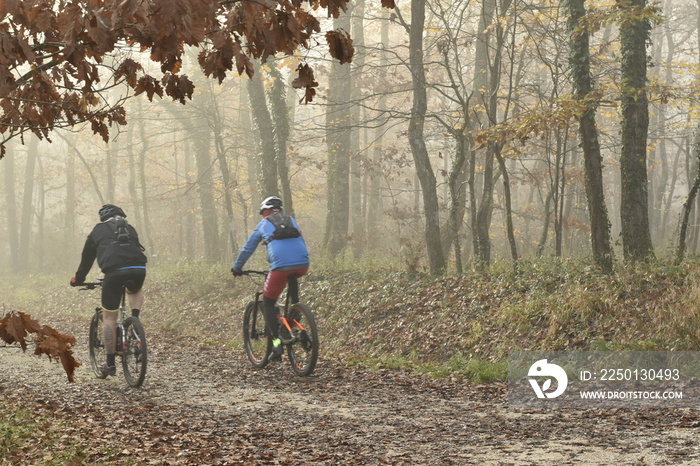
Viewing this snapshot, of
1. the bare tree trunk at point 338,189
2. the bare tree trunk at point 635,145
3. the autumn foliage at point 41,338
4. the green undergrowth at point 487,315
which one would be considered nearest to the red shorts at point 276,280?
the green undergrowth at point 487,315

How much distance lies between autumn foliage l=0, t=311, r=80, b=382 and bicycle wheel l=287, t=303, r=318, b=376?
522 centimetres

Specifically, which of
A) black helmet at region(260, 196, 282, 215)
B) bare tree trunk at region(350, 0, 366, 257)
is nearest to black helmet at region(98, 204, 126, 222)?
black helmet at region(260, 196, 282, 215)

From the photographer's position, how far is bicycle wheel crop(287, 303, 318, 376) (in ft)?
28.3

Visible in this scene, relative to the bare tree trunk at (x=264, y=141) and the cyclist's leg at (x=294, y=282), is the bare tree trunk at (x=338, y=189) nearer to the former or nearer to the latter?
the bare tree trunk at (x=264, y=141)

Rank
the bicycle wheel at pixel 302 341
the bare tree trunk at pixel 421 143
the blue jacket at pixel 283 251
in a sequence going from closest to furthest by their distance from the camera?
the bicycle wheel at pixel 302 341 < the blue jacket at pixel 283 251 < the bare tree trunk at pixel 421 143

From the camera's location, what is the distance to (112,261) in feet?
27.2

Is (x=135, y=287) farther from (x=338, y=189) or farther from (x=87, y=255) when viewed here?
(x=338, y=189)

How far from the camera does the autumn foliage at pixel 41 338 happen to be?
3295 mm

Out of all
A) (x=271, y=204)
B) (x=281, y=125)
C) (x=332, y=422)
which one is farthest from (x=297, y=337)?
(x=281, y=125)

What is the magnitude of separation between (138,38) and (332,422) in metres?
4.16

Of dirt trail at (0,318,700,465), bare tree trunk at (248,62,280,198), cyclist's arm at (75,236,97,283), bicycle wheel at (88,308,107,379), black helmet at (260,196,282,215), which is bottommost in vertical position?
dirt trail at (0,318,700,465)

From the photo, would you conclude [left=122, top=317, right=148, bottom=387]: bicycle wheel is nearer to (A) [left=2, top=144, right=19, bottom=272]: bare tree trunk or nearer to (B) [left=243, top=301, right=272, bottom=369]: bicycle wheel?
(B) [left=243, top=301, right=272, bottom=369]: bicycle wheel

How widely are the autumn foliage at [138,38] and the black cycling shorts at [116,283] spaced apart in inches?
136

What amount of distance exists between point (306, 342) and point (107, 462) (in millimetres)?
3963
